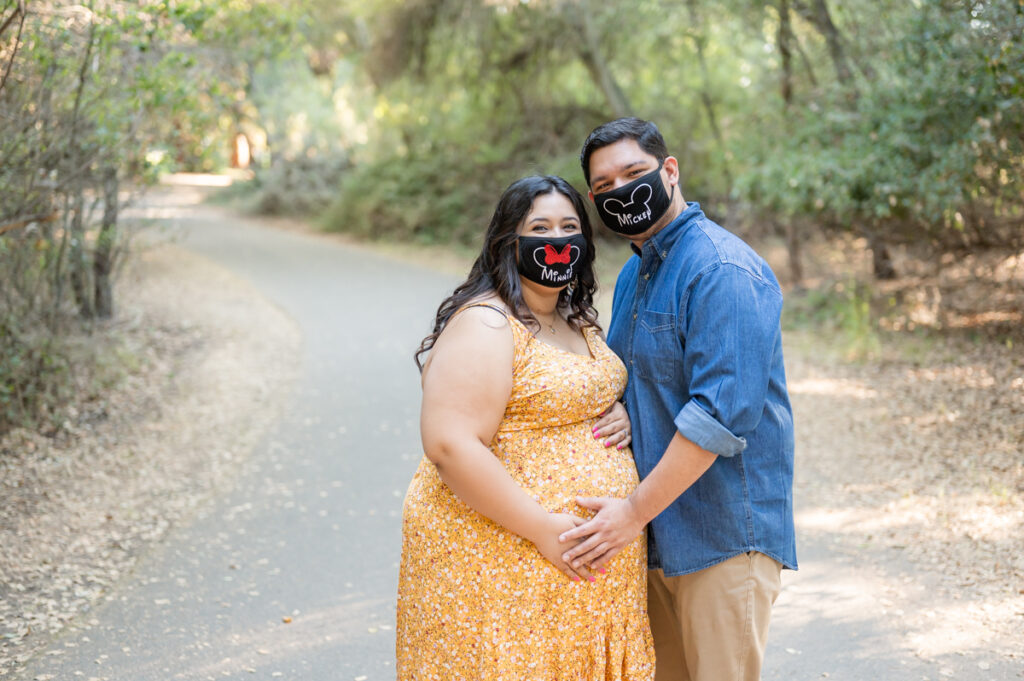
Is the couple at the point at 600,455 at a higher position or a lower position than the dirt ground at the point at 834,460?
higher

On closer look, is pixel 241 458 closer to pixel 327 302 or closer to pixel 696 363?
pixel 696 363

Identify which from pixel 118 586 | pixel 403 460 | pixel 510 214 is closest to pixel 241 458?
pixel 403 460

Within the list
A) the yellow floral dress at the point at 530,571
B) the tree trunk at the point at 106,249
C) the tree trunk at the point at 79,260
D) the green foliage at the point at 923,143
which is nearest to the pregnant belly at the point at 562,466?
the yellow floral dress at the point at 530,571

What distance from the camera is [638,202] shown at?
2654 mm

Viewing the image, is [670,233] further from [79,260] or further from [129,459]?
[79,260]

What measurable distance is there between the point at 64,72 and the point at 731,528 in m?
5.63

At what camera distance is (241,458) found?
7094mm

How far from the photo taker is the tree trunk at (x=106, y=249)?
9.27 metres

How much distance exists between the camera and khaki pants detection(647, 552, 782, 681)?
99.4 inches

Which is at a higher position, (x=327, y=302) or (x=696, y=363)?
(x=696, y=363)

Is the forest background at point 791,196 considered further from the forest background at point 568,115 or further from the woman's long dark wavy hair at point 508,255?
the woman's long dark wavy hair at point 508,255

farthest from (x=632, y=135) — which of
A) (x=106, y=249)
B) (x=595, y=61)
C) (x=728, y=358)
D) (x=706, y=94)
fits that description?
(x=595, y=61)

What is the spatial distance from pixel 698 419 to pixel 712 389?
3.5 inches

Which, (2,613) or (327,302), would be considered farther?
(327,302)
